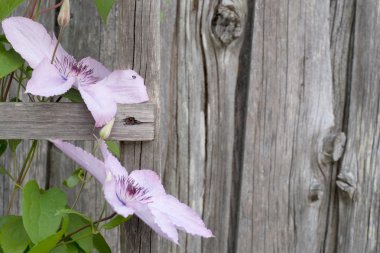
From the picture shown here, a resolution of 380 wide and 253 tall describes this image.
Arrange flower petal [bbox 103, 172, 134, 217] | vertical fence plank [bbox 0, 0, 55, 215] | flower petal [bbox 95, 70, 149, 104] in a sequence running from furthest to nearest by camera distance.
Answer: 1. vertical fence plank [bbox 0, 0, 55, 215]
2. flower petal [bbox 95, 70, 149, 104]
3. flower petal [bbox 103, 172, 134, 217]

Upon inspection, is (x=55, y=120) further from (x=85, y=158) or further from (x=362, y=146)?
(x=362, y=146)

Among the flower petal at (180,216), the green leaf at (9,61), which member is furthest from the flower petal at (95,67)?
the flower petal at (180,216)

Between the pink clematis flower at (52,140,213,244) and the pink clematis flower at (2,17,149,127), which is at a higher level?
the pink clematis flower at (2,17,149,127)

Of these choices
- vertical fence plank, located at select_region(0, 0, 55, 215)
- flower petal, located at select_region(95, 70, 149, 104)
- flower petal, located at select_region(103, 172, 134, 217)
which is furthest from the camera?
vertical fence plank, located at select_region(0, 0, 55, 215)

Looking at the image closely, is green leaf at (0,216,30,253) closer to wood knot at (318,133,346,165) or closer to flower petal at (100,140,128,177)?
flower petal at (100,140,128,177)

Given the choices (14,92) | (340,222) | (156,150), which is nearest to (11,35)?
(156,150)

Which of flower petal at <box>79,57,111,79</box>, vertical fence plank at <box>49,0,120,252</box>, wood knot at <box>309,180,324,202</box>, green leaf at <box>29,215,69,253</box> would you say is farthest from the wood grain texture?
wood knot at <box>309,180,324,202</box>
